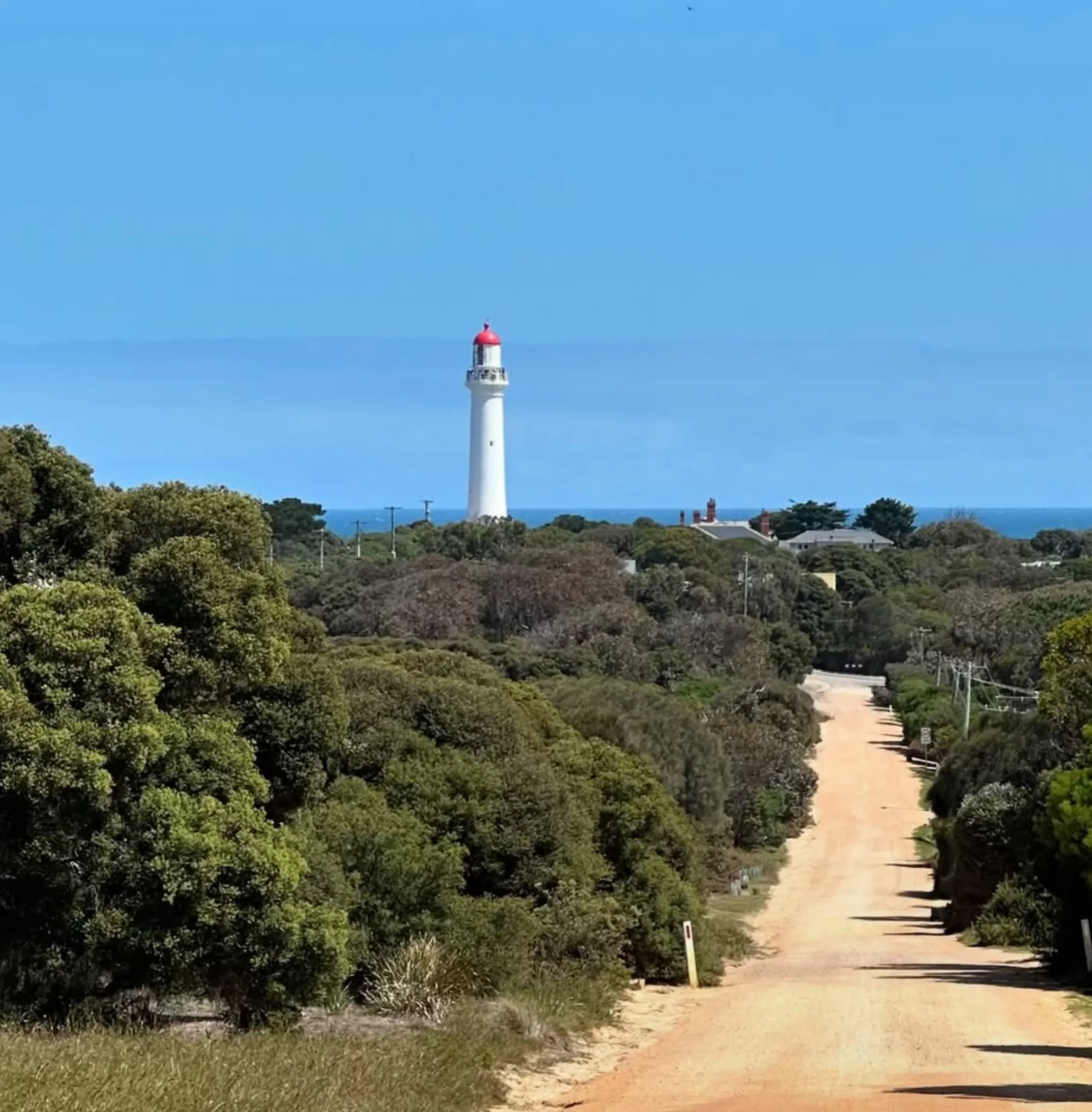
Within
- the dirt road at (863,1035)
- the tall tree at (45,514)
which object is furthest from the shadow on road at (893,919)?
the tall tree at (45,514)

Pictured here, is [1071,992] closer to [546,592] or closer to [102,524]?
[102,524]

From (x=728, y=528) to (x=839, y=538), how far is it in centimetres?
975

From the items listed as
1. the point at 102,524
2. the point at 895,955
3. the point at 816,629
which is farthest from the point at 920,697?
the point at 102,524

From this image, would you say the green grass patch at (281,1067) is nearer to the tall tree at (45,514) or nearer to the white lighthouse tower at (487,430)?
the tall tree at (45,514)

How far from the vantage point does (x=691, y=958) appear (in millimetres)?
24156

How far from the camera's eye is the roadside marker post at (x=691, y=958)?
2419 cm

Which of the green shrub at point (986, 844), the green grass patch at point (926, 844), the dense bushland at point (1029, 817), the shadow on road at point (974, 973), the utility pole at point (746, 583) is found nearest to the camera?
the shadow on road at point (974, 973)

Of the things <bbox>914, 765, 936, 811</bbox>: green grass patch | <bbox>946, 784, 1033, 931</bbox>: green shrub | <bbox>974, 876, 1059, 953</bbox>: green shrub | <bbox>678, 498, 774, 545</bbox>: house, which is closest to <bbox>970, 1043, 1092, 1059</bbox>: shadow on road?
<bbox>974, 876, 1059, 953</bbox>: green shrub

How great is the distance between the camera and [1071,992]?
866 inches

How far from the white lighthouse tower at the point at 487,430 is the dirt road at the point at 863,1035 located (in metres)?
75.9

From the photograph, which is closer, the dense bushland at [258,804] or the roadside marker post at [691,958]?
the dense bushland at [258,804]

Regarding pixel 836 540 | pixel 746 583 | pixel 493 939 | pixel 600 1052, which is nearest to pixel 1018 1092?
pixel 600 1052

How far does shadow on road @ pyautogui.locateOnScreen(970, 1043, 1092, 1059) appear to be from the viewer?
15.7m

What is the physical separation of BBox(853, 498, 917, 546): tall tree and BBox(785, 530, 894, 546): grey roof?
3964mm
